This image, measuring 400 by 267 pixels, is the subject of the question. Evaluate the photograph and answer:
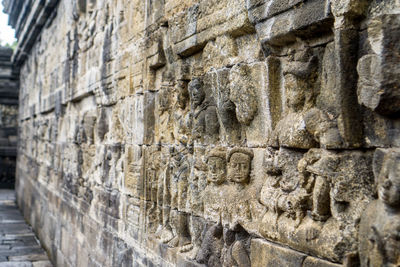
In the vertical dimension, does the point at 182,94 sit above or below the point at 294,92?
above

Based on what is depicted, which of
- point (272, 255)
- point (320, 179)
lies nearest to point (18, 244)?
point (272, 255)

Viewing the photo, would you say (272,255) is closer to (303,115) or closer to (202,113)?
(303,115)

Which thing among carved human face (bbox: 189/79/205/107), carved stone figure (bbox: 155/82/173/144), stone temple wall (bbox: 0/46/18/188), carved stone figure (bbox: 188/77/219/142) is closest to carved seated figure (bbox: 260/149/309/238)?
carved stone figure (bbox: 188/77/219/142)

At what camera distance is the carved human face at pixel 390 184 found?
1559 millimetres

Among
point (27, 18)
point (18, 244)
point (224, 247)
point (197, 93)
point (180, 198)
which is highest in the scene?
point (27, 18)

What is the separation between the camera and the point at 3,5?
49.3ft

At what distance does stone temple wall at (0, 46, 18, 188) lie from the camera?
56.7 ft

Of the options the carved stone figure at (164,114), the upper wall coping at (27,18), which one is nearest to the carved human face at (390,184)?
the carved stone figure at (164,114)

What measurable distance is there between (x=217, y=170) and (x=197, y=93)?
0.61 meters

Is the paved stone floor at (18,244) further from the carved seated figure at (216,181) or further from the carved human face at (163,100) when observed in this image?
the carved seated figure at (216,181)

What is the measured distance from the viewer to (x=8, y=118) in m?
17.6

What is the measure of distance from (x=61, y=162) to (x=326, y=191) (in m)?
6.81

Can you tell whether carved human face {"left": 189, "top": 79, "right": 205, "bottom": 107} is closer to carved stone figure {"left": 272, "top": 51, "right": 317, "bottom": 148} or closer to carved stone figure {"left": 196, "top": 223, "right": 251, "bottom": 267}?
carved stone figure {"left": 196, "top": 223, "right": 251, "bottom": 267}

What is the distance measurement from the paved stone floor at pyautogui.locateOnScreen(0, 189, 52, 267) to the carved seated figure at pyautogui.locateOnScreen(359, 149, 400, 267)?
7.12m
